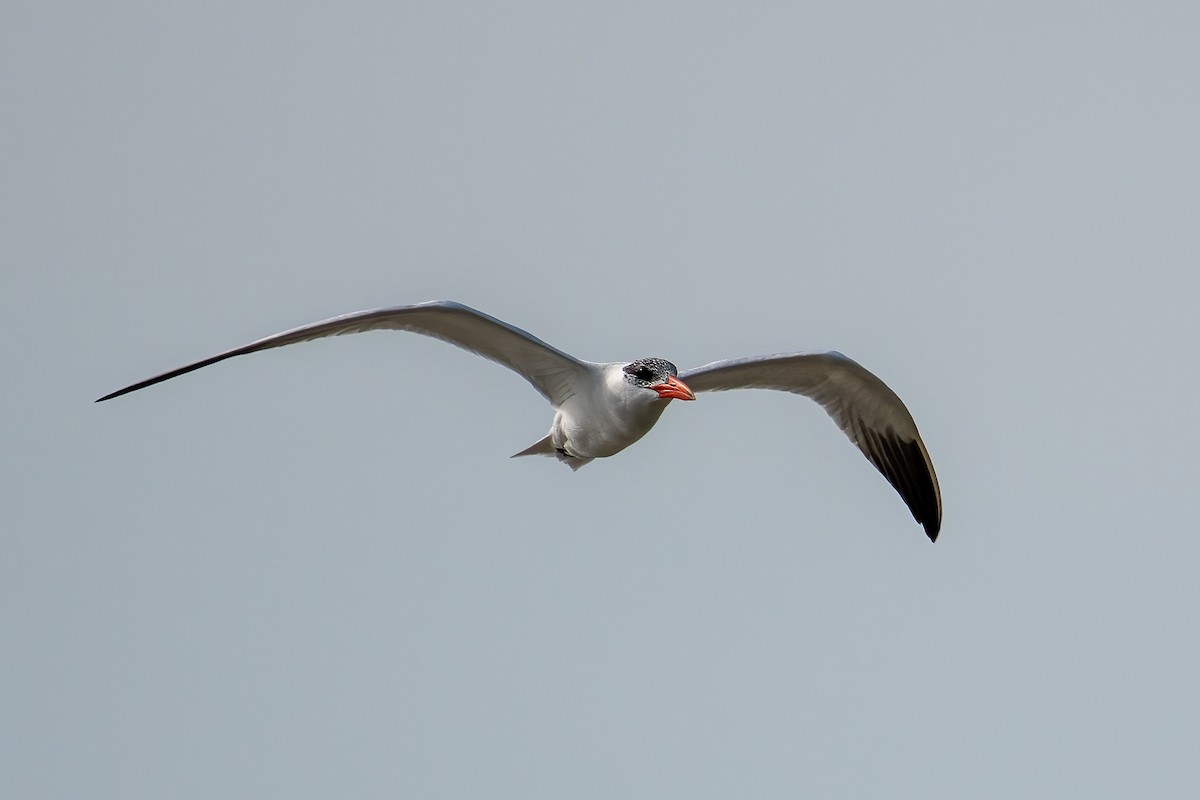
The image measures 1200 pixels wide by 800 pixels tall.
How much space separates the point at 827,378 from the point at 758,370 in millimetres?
909

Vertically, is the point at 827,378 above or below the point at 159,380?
above

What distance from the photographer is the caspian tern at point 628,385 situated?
13.6 metres

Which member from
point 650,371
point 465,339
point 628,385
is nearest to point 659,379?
point 650,371

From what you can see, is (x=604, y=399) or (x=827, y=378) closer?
(x=604, y=399)

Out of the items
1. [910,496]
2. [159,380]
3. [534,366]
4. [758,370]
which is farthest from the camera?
[910,496]

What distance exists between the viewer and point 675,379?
1398 centimetres

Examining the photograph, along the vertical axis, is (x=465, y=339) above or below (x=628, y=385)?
above

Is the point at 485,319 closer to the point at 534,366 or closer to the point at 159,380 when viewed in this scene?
the point at 534,366

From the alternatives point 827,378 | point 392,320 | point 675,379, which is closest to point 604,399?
point 675,379

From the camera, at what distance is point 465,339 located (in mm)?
14641

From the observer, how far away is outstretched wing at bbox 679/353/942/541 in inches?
644

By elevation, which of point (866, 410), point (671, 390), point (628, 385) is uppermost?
point (866, 410)

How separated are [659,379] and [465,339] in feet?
6.36

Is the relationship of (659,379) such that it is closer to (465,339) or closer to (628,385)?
(628,385)
